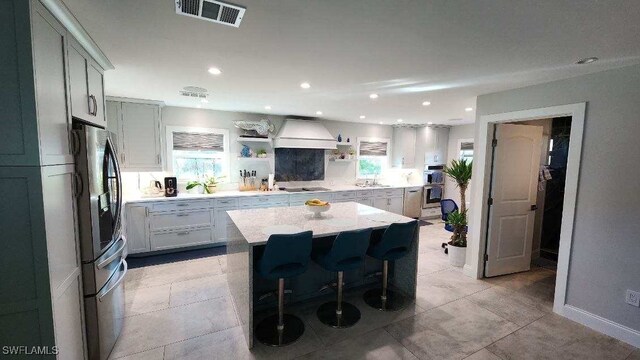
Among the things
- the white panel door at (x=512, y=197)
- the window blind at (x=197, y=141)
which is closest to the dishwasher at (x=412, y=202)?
the white panel door at (x=512, y=197)

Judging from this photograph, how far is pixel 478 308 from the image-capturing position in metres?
2.75

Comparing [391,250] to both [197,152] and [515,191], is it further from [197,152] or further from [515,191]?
[197,152]

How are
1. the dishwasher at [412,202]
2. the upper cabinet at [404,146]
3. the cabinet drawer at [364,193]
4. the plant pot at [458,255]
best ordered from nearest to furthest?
1. the plant pot at [458,255]
2. the cabinet drawer at [364,193]
3. the dishwasher at [412,202]
4. the upper cabinet at [404,146]

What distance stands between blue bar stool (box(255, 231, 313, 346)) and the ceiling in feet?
4.73

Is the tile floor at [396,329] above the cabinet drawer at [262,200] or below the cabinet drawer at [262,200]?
below

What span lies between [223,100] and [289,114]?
156cm

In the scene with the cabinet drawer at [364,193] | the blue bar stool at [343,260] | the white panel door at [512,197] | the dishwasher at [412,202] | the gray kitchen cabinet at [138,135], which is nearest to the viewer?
the blue bar stool at [343,260]

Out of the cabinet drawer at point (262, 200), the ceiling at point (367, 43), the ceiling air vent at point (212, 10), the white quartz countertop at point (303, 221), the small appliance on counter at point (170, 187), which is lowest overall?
the cabinet drawer at point (262, 200)

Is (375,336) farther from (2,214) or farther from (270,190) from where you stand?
(270,190)

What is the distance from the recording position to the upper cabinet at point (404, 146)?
21.9 feet

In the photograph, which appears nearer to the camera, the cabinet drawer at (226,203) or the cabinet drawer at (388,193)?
the cabinet drawer at (226,203)

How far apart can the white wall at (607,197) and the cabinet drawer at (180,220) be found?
4.69 m

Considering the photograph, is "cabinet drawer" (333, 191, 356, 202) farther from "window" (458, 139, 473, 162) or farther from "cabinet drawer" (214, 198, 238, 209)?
"window" (458, 139, 473, 162)

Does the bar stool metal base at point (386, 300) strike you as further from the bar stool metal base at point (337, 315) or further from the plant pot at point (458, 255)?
the plant pot at point (458, 255)
